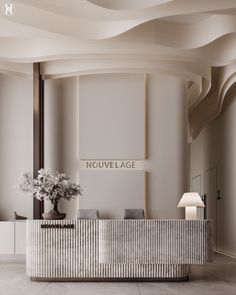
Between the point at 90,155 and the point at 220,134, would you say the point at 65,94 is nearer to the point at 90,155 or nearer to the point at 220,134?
the point at 90,155

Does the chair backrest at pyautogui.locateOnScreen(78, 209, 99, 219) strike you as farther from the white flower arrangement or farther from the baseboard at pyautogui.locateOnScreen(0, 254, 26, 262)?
the white flower arrangement

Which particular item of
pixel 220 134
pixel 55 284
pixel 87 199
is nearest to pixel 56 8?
pixel 55 284

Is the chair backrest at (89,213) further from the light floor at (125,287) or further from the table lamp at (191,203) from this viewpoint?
the table lamp at (191,203)

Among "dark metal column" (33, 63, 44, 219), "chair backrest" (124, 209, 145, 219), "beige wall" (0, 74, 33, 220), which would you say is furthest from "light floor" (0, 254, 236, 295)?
"beige wall" (0, 74, 33, 220)

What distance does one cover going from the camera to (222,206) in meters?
15.5

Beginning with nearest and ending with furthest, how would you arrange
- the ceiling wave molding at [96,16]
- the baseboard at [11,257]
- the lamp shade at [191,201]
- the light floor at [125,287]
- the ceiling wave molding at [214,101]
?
1. the light floor at [125,287]
2. the ceiling wave molding at [96,16]
3. the lamp shade at [191,201]
4. the baseboard at [11,257]
5. the ceiling wave molding at [214,101]

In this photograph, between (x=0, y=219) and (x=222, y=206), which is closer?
(x=0, y=219)

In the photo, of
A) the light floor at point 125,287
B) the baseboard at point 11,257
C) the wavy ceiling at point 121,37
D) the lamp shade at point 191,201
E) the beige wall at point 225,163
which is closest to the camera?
the light floor at point 125,287

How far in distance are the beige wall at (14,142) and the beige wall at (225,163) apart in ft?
15.7

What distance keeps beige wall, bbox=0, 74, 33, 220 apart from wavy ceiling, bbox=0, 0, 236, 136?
55 centimetres

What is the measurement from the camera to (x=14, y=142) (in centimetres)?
1245

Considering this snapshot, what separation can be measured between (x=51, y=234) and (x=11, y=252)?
11.4 ft

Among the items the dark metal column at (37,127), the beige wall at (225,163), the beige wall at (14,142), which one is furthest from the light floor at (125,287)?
the beige wall at (225,163)

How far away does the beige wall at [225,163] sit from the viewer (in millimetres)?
14227
